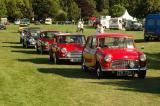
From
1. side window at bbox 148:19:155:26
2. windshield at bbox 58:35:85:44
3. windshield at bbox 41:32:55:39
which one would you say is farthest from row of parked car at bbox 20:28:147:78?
side window at bbox 148:19:155:26

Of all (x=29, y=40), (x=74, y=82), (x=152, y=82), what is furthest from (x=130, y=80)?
(x=29, y=40)

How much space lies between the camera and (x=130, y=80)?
17.8m

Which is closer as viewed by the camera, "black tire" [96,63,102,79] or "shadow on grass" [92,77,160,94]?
"shadow on grass" [92,77,160,94]

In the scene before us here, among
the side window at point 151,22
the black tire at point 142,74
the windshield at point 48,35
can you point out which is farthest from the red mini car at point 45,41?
the side window at point 151,22

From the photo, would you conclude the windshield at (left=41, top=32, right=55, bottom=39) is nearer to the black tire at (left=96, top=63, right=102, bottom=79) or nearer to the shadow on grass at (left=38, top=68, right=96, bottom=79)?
the shadow on grass at (left=38, top=68, right=96, bottom=79)

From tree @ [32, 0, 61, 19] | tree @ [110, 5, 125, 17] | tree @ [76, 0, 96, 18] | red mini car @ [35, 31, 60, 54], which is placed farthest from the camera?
tree @ [76, 0, 96, 18]

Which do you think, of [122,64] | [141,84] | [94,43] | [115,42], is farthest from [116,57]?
[94,43]

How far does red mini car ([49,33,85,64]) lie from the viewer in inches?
940

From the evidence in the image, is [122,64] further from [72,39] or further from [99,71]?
[72,39]

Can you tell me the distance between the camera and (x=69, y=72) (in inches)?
807

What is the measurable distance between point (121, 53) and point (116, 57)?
0.33m

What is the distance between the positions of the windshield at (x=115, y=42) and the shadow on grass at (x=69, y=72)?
4.02 ft

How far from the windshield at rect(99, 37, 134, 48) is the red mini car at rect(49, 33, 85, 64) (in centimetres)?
467

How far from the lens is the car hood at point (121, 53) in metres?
17.9
